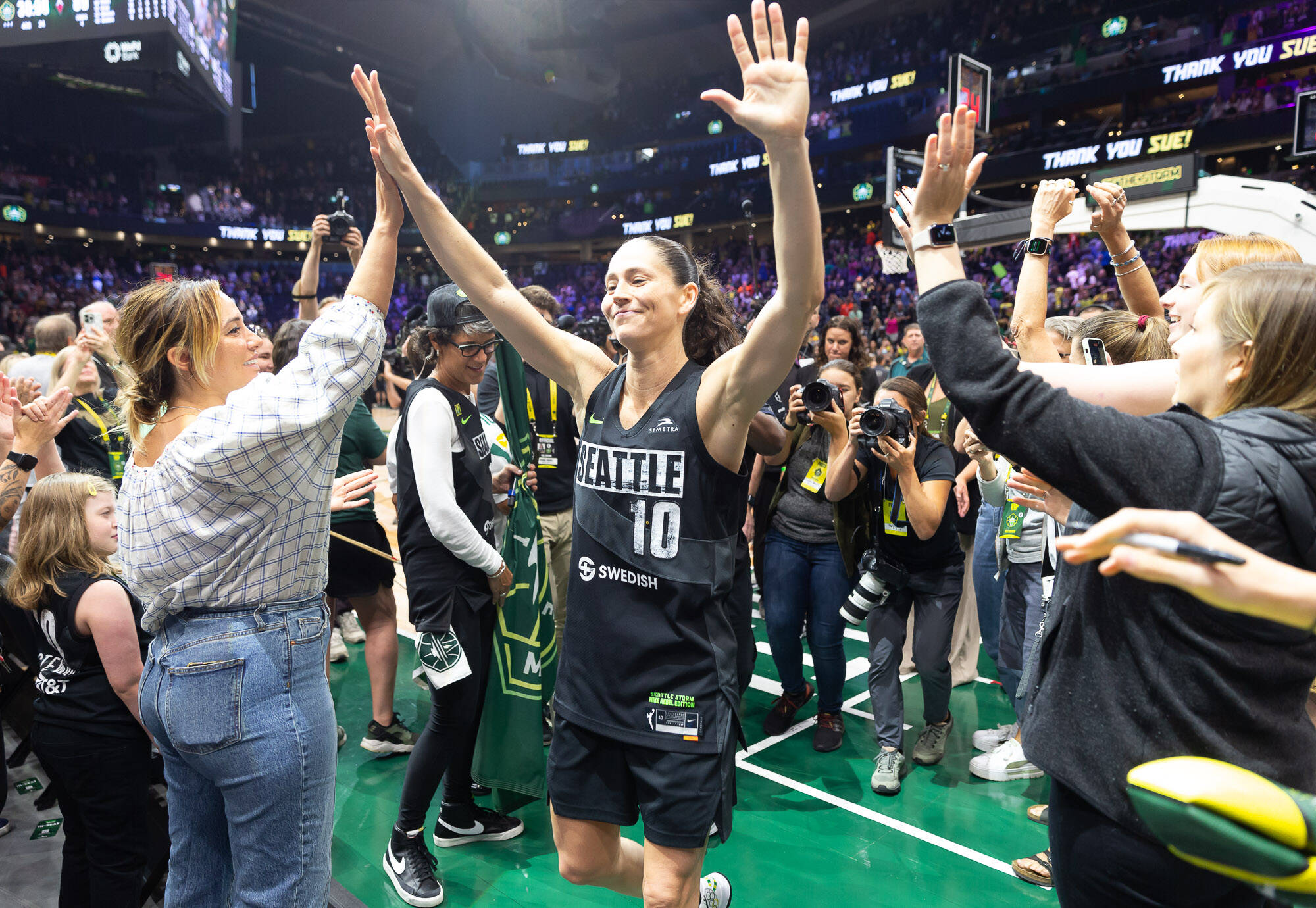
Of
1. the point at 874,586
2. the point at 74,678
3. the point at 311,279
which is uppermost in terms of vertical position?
the point at 311,279

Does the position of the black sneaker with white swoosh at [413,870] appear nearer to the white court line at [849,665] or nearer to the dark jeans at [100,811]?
the dark jeans at [100,811]

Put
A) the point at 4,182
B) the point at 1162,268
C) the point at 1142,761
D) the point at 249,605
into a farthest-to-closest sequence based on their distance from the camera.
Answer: the point at 4,182 → the point at 1162,268 → the point at 249,605 → the point at 1142,761

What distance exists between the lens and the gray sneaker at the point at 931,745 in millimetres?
3604

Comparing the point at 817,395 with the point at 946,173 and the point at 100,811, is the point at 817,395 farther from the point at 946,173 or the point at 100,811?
the point at 100,811

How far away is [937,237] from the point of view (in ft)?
4.24

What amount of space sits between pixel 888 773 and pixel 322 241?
3.54 m

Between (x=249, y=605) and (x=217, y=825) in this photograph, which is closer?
(x=249, y=605)

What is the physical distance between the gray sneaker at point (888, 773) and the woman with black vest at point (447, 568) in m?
1.52

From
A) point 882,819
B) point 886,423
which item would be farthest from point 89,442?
point 882,819

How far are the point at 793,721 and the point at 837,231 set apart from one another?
23.5m

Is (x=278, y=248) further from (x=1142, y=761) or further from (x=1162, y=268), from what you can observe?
(x=1142, y=761)

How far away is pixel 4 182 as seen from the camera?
23188mm

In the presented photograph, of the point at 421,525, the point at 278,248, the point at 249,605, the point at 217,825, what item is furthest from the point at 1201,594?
the point at 278,248

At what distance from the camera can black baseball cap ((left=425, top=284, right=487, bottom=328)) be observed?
284 cm
